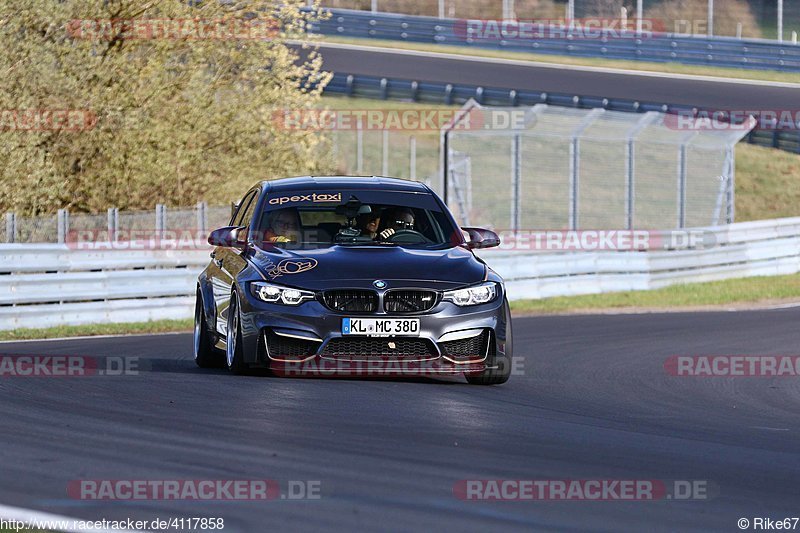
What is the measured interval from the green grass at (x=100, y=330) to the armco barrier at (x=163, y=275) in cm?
11

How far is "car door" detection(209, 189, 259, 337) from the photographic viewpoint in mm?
A: 11562

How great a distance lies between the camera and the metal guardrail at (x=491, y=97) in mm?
36062

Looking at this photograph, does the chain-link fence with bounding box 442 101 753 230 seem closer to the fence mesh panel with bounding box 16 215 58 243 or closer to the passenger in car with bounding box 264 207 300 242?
the fence mesh panel with bounding box 16 215 58 243

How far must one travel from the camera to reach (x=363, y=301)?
34.6 feet

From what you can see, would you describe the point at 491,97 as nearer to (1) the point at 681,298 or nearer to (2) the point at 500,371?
(1) the point at 681,298

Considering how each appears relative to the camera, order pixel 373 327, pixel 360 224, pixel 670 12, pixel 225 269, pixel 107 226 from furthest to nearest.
Answer: pixel 670 12, pixel 107 226, pixel 225 269, pixel 360 224, pixel 373 327

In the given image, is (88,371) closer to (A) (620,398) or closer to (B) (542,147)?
(A) (620,398)

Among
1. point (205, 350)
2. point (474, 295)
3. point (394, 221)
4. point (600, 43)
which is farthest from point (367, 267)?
point (600, 43)

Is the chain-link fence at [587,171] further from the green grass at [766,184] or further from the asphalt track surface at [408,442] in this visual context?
the asphalt track surface at [408,442]

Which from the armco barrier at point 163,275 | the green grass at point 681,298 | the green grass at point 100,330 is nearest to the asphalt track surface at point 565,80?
the armco barrier at point 163,275

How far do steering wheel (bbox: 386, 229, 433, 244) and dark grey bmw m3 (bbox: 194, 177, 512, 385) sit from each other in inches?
0.4

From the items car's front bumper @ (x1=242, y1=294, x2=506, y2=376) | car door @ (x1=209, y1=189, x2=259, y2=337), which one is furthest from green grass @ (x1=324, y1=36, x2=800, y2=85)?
car's front bumper @ (x1=242, y1=294, x2=506, y2=376)

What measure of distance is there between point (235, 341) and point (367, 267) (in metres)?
1.17

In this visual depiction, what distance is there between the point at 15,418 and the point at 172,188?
57.6 ft
